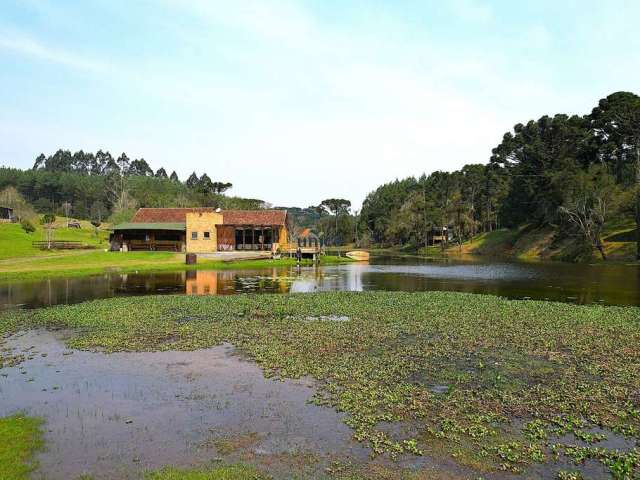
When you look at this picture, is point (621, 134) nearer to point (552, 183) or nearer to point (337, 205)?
point (552, 183)

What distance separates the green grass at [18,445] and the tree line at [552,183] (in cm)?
6052

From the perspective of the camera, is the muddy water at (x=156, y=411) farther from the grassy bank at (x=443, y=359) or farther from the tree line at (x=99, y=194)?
the tree line at (x=99, y=194)

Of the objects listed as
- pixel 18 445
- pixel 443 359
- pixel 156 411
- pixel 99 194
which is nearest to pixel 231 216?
pixel 443 359

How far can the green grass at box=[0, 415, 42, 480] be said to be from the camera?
25.0ft

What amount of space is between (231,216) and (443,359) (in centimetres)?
5475

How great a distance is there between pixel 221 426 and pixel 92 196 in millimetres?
147359

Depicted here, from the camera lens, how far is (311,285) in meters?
34.4

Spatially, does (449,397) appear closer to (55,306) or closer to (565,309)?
(565,309)

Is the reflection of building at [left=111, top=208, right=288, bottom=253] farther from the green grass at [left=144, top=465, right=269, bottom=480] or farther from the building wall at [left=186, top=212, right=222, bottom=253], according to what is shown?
the green grass at [left=144, top=465, right=269, bottom=480]

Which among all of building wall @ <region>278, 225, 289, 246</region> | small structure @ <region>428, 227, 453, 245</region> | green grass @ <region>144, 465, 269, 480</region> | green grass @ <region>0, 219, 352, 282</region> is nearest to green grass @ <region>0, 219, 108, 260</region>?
green grass @ <region>0, 219, 352, 282</region>

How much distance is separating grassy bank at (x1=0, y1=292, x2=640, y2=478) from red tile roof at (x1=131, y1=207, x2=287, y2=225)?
132 feet

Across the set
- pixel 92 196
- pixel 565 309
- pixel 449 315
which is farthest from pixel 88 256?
pixel 92 196

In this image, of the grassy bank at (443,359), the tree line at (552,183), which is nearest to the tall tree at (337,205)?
the tree line at (552,183)

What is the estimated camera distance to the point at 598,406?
10.4 m
